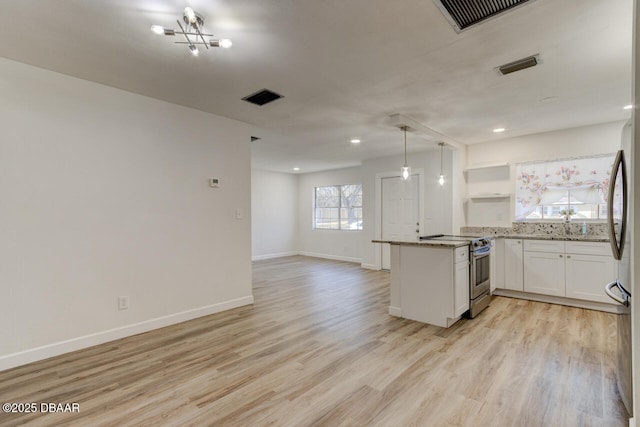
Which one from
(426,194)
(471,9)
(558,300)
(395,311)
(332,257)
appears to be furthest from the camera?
(332,257)

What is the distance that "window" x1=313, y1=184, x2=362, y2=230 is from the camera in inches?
315

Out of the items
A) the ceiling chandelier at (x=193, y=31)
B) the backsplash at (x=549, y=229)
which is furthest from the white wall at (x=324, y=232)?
the ceiling chandelier at (x=193, y=31)

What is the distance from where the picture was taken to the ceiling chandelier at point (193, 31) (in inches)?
71.9

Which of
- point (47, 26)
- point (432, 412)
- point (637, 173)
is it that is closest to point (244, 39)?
point (47, 26)

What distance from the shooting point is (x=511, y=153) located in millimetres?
4957

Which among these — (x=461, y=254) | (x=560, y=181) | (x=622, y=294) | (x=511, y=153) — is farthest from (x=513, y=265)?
(x=622, y=294)

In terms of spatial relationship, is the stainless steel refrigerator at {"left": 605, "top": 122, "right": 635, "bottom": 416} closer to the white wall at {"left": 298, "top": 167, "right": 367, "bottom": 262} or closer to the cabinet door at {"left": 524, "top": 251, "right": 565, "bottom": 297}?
the cabinet door at {"left": 524, "top": 251, "right": 565, "bottom": 297}

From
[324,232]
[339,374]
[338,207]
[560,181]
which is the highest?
[560,181]

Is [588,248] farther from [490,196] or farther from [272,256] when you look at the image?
[272,256]

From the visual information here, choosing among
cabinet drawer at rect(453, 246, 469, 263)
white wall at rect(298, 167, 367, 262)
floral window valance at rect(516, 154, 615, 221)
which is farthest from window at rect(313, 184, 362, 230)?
cabinet drawer at rect(453, 246, 469, 263)

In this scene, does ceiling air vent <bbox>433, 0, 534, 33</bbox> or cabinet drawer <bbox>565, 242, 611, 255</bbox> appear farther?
cabinet drawer <bbox>565, 242, 611, 255</bbox>

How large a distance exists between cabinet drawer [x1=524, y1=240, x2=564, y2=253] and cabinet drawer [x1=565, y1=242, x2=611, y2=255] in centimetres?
8

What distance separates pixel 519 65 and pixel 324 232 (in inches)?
255

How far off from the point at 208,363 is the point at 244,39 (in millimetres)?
2585
